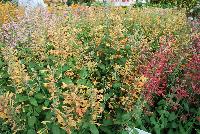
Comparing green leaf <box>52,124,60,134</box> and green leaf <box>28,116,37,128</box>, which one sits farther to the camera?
green leaf <box>28,116,37,128</box>

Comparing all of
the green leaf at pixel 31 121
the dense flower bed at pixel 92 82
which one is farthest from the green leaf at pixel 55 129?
the green leaf at pixel 31 121

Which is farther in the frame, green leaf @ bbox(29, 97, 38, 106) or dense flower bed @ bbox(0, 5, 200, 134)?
green leaf @ bbox(29, 97, 38, 106)

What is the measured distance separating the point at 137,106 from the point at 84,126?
1.63 ft

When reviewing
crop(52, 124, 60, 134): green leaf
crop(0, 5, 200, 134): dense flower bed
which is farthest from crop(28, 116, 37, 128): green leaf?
crop(52, 124, 60, 134): green leaf

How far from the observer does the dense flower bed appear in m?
3.27

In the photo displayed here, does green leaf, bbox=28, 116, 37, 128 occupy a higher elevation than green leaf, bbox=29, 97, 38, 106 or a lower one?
lower

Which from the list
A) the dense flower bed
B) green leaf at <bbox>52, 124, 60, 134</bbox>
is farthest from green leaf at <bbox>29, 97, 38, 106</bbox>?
green leaf at <bbox>52, 124, 60, 134</bbox>

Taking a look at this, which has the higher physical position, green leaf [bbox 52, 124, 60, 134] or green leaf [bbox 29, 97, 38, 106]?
green leaf [bbox 29, 97, 38, 106]

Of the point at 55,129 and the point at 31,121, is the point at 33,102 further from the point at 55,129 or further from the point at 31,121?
the point at 55,129

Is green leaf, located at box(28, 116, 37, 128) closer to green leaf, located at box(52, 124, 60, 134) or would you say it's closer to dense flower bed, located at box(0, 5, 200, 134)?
dense flower bed, located at box(0, 5, 200, 134)

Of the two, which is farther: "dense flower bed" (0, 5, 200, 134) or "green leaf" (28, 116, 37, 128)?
"green leaf" (28, 116, 37, 128)

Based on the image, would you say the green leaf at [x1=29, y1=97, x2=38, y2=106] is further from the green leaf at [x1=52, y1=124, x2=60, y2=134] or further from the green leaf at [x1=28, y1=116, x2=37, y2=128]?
A: the green leaf at [x1=52, y1=124, x2=60, y2=134]

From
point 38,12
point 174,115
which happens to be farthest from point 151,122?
point 38,12

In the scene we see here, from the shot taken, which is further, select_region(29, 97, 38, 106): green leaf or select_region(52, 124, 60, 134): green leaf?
select_region(29, 97, 38, 106): green leaf
